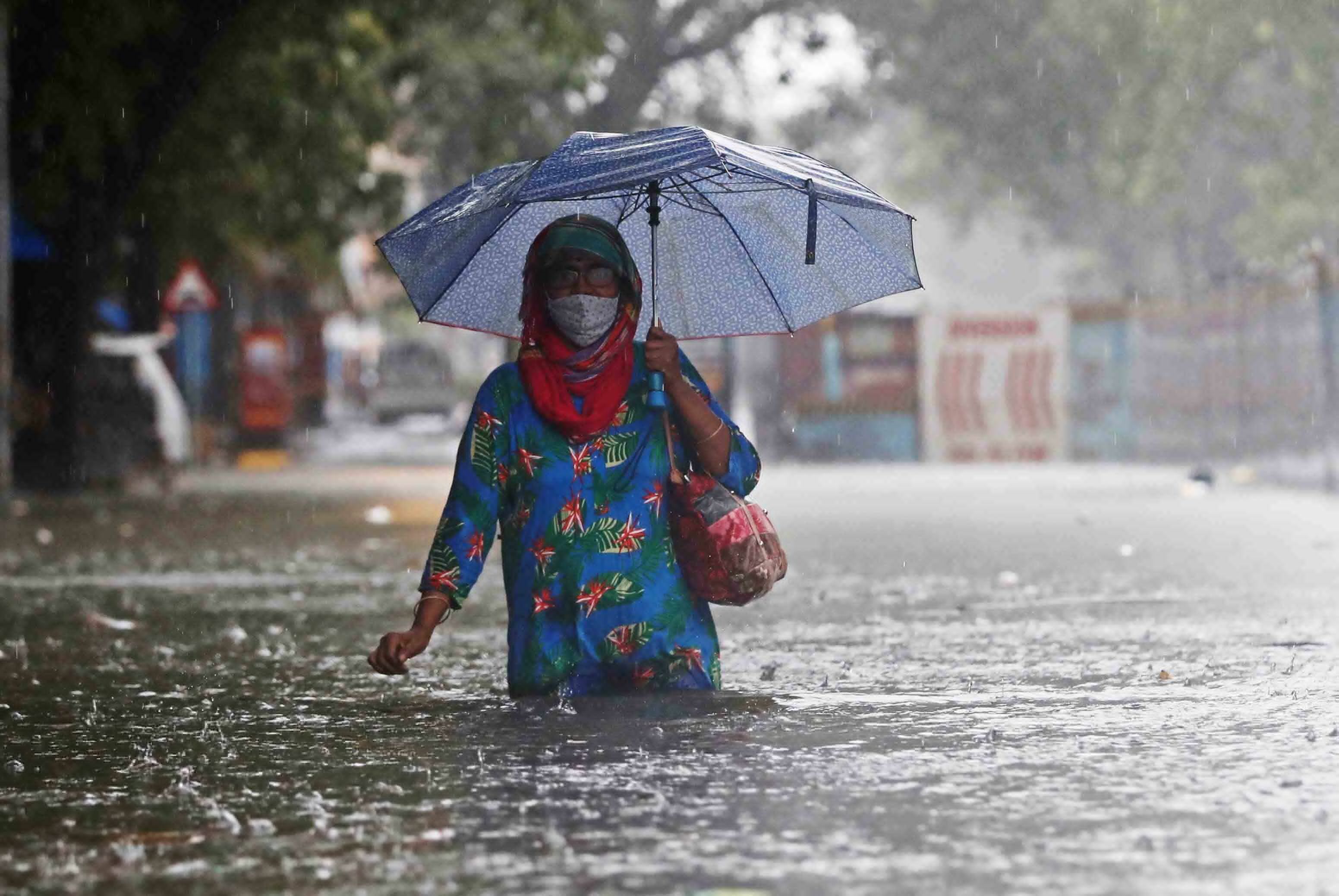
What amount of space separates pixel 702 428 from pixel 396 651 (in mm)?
995

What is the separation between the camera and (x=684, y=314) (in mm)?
7637

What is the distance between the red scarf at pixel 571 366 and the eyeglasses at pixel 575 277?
5 centimetres

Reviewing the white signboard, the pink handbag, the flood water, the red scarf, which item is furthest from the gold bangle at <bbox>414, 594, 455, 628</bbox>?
the white signboard

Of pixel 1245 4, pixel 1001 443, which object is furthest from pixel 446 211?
pixel 1245 4

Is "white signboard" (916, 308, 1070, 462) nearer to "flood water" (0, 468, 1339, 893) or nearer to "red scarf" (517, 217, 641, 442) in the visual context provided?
"flood water" (0, 468, 1339, 893)

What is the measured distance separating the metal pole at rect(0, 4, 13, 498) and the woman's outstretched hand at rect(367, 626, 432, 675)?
587 inches

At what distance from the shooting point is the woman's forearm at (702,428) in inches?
272

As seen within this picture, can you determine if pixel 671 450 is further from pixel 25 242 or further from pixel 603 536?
pixel 25 242

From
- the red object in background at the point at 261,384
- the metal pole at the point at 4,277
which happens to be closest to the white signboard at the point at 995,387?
the red object in background at the point at 261,384

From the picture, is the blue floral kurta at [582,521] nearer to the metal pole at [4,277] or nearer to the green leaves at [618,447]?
the green leaves at [618,447]

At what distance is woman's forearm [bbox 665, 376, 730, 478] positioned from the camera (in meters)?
6.91

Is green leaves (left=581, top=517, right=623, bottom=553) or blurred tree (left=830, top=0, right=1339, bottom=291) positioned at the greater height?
blurred tree (left=830, top=0, right=1339, bottom=291)

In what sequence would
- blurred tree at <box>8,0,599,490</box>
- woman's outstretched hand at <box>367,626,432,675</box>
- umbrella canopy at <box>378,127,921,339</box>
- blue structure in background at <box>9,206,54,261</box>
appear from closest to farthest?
woman's outstretched hand at <box>367,626,432,675</box>, umbrella canopy at <box>378,127,921,339</box>, blurred tree at <box>8,0,599,490</box>, blue structure in background at <box>9,206,54,261</box>

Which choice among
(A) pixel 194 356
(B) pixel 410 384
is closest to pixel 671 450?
(A) pixel 194 356
